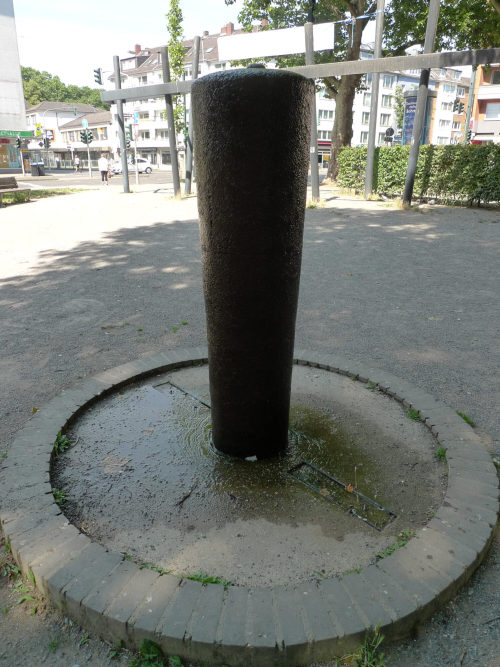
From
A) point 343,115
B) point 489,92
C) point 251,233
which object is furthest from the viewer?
point 489,92

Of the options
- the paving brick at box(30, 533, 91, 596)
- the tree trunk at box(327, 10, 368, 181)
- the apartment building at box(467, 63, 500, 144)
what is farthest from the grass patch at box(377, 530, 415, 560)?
the apartment building at box(467, 63, 500, 144)

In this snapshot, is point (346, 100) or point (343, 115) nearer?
point (346, 100)

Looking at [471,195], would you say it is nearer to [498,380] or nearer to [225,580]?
[498,380]

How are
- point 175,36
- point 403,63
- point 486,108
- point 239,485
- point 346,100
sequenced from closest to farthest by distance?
point 239,485
point 403,63
point 346,100
point 175,36
point 486,108

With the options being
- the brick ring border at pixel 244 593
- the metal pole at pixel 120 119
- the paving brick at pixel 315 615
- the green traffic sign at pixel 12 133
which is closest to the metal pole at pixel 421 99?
the metal pole at pixel 120 119

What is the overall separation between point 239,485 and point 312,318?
325 centimetres

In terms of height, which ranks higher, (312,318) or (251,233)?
(251,233)

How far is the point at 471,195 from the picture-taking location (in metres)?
14.5

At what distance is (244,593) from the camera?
6.24 ft

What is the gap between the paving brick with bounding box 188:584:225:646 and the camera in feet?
5.73

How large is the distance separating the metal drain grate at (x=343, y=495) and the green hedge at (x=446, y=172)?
13.8 metres

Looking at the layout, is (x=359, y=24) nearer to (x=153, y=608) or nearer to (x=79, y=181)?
(x=79, y=181)

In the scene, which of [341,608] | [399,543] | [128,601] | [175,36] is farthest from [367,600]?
[175,36]

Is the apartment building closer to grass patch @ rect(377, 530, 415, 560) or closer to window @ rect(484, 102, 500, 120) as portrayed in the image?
window @ rect(484, 102, 500, 120)
